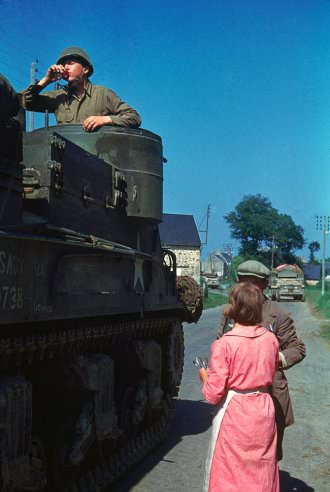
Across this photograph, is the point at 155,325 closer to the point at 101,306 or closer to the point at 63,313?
the point at 101,306

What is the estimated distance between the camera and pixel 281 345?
5125 mm

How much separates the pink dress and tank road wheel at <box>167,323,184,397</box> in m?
4.00

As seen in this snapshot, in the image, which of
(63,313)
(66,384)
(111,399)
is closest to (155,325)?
(111,399)

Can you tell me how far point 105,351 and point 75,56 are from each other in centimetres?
300

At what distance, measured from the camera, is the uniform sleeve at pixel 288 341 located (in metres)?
5.04

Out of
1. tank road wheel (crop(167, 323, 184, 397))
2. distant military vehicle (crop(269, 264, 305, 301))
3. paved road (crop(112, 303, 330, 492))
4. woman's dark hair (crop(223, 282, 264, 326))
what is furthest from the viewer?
distant military vehicle (crop(269, 264, 305, 301))

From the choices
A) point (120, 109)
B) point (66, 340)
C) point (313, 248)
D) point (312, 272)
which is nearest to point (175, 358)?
point (120, 109)

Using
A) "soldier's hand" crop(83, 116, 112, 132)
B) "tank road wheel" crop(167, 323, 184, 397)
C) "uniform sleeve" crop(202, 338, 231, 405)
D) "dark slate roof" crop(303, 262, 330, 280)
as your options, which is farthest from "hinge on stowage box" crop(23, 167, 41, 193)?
"dark slate roof" crop(303, 262, 330, 280)

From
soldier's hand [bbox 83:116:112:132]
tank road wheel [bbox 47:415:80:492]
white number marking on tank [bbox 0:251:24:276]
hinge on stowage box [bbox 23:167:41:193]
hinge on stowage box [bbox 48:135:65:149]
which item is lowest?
tank road wheel [bbox 47:415:80:492]

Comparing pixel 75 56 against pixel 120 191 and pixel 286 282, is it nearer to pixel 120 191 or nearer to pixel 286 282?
pixel 120 191

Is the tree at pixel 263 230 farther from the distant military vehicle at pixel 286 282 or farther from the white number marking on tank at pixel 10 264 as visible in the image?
the white number marking on tank at pixel 10 264

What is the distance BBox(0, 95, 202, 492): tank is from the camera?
471 centimetres

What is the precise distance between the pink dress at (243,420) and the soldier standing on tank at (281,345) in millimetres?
566

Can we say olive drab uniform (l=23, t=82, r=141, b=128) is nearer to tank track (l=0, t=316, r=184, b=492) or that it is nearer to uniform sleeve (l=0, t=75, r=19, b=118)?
tank track (l=0, t=316, r=184, b=492)
